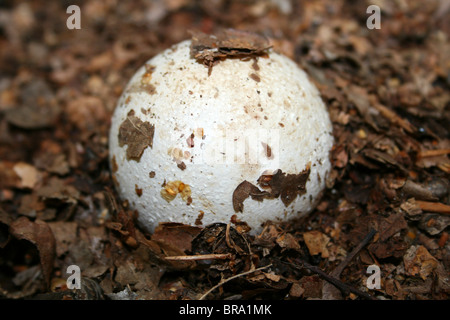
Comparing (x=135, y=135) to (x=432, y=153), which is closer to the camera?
(x=135, y=135)

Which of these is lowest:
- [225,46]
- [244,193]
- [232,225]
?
[232,225]

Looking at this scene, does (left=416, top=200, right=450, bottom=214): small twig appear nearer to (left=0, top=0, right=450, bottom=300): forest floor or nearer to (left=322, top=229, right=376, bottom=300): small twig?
(left=0, top=0, right=450, bottom=300): forest floor

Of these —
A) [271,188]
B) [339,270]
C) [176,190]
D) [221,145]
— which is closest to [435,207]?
[339,270]

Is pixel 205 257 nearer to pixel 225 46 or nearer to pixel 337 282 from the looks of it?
pixel 337 282

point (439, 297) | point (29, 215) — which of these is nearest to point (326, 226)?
point (439, 297)

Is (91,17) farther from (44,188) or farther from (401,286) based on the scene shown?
(401,286)

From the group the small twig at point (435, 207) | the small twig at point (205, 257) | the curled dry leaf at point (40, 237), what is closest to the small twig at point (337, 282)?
the small twig at point (205, 257)

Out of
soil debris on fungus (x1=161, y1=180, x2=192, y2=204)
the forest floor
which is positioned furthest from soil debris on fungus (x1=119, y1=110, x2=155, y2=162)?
the forest floor
